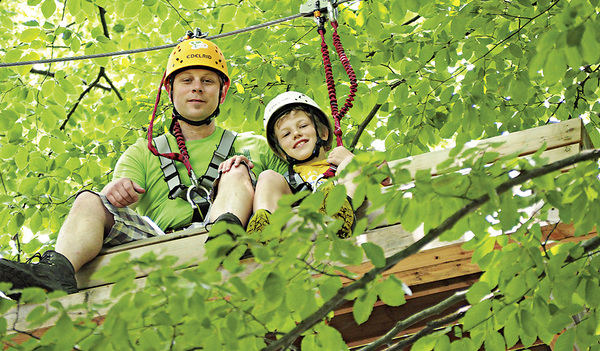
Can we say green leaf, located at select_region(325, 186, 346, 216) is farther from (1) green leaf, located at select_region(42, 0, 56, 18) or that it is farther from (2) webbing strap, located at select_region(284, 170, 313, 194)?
(1) green leaf, located at select_region(42, 0, 56, 18)

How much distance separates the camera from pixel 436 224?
244 cm

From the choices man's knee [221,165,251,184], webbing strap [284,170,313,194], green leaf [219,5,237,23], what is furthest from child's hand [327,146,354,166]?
green leaf [219,5,237,23]

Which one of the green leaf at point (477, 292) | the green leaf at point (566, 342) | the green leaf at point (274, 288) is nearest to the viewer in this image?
the green leaf at point (274, 288)

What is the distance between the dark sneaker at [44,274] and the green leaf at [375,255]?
5.10 ft

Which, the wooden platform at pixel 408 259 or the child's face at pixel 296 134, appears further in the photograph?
the child's face at pixel 296 134

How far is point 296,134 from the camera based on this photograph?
14.1 ft

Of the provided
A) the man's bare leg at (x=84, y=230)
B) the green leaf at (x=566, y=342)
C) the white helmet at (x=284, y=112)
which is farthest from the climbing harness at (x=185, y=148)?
the green leaf at (x=566, y=342)

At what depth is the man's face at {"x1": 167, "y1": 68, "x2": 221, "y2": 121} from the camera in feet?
14.4

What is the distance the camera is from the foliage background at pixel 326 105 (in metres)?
2.27

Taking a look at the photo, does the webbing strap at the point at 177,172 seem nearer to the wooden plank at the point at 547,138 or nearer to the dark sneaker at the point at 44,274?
the dark sneaker at the point at 44,274

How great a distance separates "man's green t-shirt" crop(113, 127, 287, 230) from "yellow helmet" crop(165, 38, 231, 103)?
43 centimetres

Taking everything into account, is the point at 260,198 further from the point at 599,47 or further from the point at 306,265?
the point at 599,47

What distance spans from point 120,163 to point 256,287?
2.22m

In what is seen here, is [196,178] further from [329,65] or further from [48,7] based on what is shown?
[48,7]
